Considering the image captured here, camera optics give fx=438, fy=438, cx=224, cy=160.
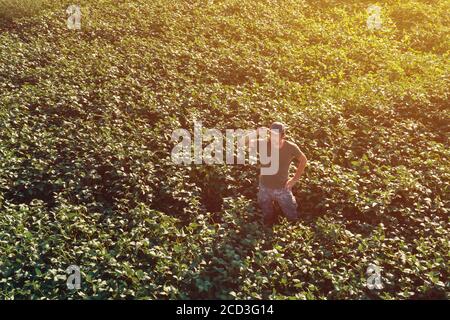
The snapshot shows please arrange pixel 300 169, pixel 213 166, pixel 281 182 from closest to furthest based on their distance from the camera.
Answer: pixel 300 169
pixel 281 182
pixel 213 166

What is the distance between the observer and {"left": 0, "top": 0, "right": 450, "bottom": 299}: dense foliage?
743 centimetres

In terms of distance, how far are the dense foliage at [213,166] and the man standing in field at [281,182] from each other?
0.27 meters

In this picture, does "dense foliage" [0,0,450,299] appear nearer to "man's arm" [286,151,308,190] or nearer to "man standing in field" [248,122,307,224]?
"man standing in field" [248,122,307,224]

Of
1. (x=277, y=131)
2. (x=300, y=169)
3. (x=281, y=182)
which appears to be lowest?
(x=281, y=182)

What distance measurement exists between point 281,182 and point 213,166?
2.27 metres

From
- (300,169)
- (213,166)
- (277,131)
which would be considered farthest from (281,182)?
(213,166)

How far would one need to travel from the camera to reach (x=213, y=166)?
10.3m

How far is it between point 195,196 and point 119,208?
161 centimetres

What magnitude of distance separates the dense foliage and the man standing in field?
27cm

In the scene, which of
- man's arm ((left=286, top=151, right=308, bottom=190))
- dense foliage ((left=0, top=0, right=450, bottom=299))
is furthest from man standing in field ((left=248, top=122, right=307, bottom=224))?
dense foliage ((left=0, top=0, right=450, bottom=299))

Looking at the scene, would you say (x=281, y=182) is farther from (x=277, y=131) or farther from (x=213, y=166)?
(x=213, y=166)

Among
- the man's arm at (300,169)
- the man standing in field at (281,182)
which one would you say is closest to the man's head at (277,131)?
the man standing in field at (281,182)

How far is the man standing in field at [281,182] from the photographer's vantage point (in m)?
8.32

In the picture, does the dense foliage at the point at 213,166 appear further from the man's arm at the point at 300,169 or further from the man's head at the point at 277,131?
the man's head at the point at 277,131
